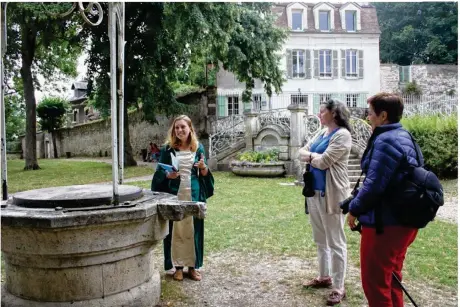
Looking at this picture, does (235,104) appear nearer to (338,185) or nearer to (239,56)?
(239,56)

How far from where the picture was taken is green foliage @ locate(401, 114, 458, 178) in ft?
44.6

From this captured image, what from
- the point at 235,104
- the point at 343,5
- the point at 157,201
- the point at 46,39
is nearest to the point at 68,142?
the point at 235,104

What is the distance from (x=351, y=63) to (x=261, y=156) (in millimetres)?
18770

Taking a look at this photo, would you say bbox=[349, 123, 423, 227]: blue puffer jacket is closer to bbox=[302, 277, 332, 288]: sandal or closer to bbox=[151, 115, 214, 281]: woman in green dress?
bbox=[302, 277, 332, 288]: sandal

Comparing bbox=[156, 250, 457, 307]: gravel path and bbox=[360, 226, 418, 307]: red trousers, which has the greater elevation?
bbox=[360, 226, 418, 307]: red trousers

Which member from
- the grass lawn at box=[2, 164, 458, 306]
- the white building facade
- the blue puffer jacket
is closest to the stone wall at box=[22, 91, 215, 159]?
the white building facade

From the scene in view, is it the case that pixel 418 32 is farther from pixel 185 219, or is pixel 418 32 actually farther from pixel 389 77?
pixel 185 219

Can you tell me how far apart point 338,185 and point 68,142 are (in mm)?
34402

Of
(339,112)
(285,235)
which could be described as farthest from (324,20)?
(339,112)

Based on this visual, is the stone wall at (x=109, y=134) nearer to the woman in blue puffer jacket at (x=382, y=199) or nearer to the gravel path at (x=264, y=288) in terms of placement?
the gravel path at (x=264, y=288)

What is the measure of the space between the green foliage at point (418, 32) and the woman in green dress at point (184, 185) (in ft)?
123

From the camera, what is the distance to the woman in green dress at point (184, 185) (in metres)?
4.60

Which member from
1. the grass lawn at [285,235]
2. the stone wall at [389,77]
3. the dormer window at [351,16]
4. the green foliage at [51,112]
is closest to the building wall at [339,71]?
the dormer window at [351,16]

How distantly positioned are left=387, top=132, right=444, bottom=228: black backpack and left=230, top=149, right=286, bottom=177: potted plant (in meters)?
12.4
